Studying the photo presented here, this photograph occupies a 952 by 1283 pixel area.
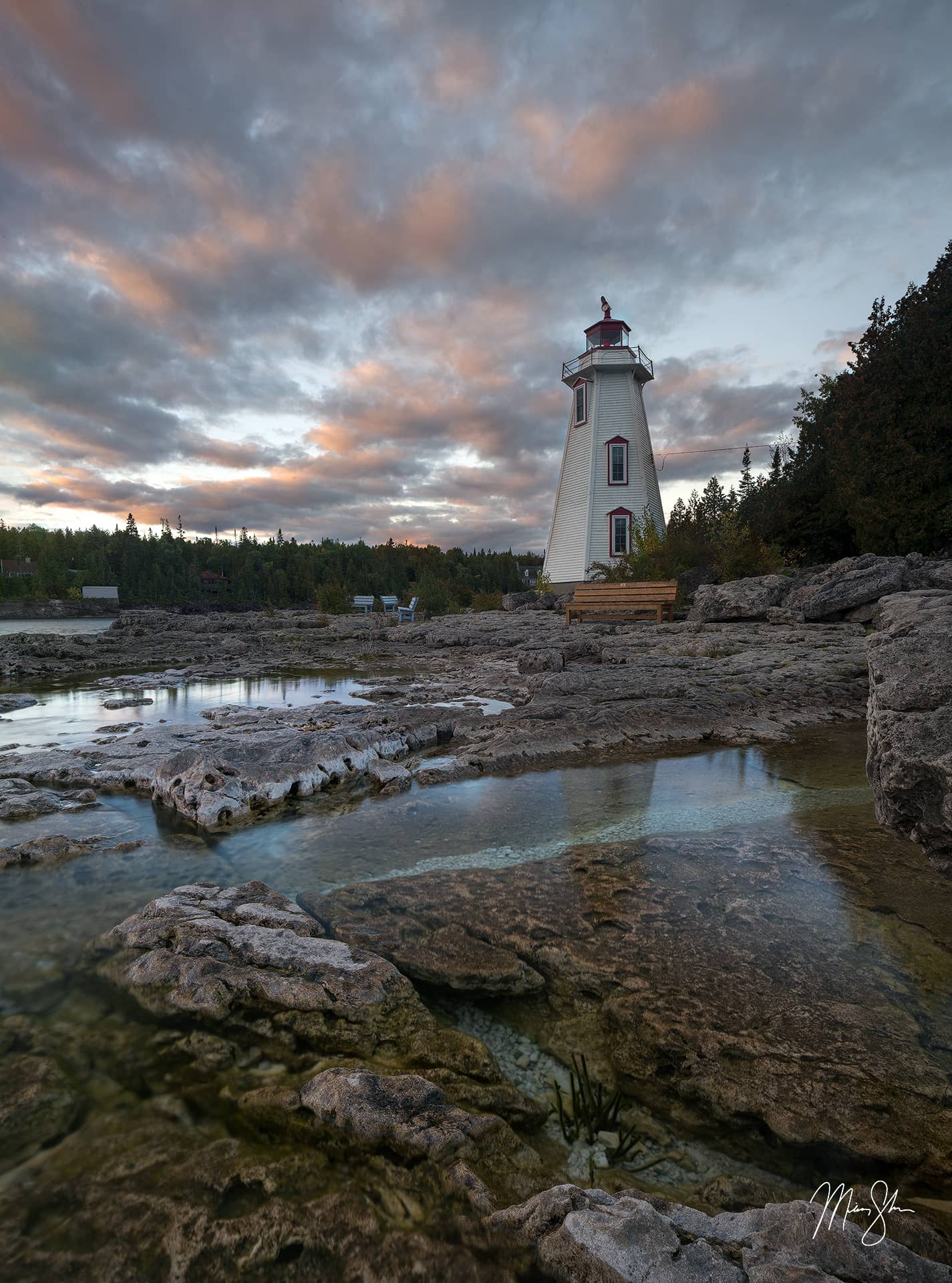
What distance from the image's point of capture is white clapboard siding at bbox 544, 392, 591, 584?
32.8 meters

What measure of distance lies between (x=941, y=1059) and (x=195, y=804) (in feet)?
15.6

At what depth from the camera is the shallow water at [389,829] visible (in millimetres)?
3389

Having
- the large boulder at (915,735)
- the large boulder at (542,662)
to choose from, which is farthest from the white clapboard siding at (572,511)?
the large boulder at (915,735)

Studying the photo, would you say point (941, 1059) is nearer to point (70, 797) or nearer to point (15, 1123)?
point (15, 1123)

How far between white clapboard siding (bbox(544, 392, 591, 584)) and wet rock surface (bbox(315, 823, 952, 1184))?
95.7 feet

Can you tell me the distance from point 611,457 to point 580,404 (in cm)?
426

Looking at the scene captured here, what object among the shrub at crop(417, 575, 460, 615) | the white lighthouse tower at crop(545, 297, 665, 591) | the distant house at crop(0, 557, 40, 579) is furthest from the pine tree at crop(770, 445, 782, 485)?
the distant house at crop(0, 557, 40, 579)

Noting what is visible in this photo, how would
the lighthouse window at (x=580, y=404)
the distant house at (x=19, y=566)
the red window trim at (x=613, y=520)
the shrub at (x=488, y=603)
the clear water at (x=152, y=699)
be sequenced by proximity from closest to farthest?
the clear water at (x=152, y=699), the red window trim at (x=613, y=520), the lighthouse window at (x=580, y=404), the shrub at (x=488, y=603), the distant house at (x=19, y=566)

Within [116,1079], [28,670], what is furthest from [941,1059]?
[28,670]

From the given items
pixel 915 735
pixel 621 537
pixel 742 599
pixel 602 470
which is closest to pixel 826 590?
pixel 742 599

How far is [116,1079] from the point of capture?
2.15m

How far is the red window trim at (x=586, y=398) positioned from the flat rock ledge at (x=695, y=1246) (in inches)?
1394

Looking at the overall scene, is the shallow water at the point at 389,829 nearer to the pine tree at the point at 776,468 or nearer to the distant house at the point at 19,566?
the pine tree at the point at 776,468

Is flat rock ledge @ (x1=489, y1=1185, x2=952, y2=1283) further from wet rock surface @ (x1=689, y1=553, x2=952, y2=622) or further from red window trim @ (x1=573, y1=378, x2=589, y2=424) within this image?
red window trim @ (x1=573, y1=378, x2=589, y2=424)
